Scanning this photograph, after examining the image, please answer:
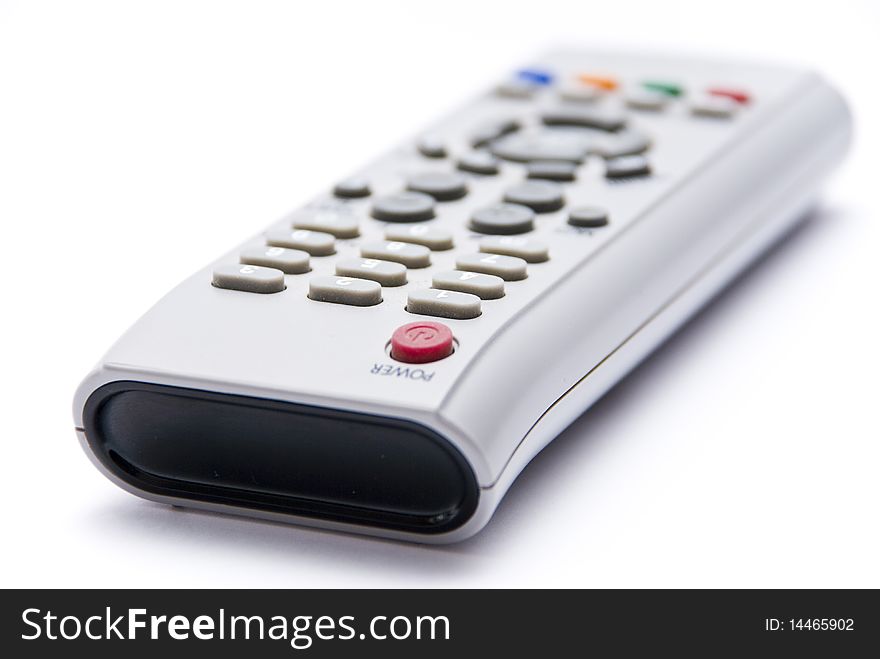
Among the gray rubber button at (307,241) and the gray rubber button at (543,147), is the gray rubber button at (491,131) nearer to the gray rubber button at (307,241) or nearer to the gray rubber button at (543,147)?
the gray rubber button at (543,147)

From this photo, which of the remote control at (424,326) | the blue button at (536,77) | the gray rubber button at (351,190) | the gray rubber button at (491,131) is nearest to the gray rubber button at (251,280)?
the remote control at (424,326)

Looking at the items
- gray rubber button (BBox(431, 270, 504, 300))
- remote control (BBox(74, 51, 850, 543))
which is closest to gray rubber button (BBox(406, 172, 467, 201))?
remote control (BBox(74, 51, 850, 543))

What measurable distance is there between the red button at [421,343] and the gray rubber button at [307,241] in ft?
0.29

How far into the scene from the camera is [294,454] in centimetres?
48

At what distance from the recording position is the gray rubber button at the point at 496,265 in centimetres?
55

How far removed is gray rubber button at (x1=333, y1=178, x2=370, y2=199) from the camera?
25.4 inches

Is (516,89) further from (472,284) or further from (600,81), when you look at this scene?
(472,284)

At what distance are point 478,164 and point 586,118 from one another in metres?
0.10

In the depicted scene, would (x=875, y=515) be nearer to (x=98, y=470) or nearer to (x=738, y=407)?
(x=738, y=407)

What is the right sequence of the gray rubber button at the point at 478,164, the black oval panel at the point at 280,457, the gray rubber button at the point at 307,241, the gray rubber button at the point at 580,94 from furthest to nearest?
1. the gray rubber button at the point at 580,94
2. the gray rubber button at the point at 478,164
3. the gray rubber button at the point at 307,241
4. the black oval panel at the point at 280,457

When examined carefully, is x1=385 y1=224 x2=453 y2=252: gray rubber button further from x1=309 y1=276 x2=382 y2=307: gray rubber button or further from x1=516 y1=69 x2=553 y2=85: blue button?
x1=516 y1=69 x2=553 y2=85: blue button

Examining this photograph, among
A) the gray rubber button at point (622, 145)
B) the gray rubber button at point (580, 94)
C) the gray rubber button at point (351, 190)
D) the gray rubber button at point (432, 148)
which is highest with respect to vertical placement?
the gray rubber button at point (580, 94)

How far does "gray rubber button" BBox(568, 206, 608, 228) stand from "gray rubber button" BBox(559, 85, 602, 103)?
0.20m

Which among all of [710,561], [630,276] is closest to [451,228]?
[630,276]
